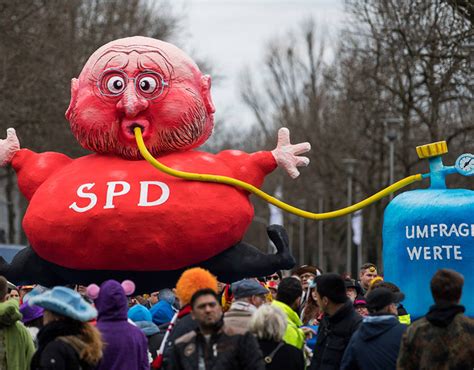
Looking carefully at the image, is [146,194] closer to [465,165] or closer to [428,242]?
[428,242]

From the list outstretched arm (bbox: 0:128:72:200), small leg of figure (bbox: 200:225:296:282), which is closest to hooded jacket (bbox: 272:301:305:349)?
small leg of figure (bbox: 200:225:296:282)

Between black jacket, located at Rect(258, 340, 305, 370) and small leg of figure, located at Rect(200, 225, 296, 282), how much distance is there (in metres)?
4.22

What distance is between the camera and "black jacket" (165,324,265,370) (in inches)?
328

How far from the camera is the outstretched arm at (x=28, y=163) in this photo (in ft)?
47.2

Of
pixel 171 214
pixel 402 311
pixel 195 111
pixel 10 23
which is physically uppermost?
pixel 10 23

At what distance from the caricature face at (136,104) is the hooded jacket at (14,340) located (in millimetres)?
4061

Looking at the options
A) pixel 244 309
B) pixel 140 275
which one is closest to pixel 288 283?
pixel 244 309

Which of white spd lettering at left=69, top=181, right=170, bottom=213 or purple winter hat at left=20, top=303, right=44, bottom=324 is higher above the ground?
white spd lettering at left=69, top=181, right=170, bottom=213

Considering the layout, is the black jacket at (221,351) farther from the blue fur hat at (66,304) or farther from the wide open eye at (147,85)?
the wide open eye at (147,85)

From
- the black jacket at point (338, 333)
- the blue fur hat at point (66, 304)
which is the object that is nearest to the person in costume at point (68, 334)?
the blue fur hat at point (66, 304)

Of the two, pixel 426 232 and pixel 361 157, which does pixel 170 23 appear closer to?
pixel 361 157

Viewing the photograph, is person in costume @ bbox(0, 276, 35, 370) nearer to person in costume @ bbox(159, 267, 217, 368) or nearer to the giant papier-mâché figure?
person in costume @ bbox(159, 267, 217, 368)

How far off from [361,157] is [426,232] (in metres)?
Result: 26.7

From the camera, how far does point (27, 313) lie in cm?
1090
